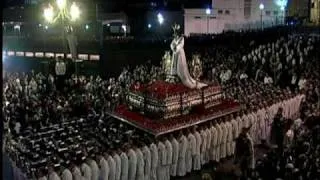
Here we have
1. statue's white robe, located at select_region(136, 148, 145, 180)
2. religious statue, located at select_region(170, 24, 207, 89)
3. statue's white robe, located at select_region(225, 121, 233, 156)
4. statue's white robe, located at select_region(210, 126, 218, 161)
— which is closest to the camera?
statue's white robe, located at select_region(136, 148, 145, 180)

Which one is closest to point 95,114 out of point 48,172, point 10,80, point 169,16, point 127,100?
point 127,100

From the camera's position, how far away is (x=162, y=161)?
1305 centimetres

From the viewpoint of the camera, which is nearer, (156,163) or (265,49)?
(156,163)

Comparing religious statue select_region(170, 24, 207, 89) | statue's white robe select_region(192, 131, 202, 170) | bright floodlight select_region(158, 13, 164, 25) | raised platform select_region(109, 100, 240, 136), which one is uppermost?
bright floodlight select_region(158, 13, 164, 25)

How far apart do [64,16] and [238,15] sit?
24112 mm

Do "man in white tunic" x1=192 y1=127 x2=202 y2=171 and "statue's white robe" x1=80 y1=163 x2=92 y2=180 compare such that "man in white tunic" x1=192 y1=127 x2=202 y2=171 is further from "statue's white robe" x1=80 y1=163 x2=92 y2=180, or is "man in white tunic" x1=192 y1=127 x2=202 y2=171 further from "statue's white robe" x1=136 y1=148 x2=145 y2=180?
"statue's white robe" x1=80 y1=163 x2=92 y2=180

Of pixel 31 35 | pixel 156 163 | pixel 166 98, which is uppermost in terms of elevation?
pixel 31 35

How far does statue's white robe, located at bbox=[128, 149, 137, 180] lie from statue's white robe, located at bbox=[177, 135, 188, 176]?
1.71 m

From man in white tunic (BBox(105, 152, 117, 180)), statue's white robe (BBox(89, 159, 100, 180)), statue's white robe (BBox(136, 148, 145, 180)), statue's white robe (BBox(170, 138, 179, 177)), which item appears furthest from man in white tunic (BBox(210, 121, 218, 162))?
statue's white robe (BBox(89, 159, 100, 180))

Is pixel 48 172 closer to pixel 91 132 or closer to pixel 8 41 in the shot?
pixel 91 132

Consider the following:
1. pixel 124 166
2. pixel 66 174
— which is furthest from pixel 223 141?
pixel 66 174

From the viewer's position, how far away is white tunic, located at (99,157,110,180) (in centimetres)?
1142

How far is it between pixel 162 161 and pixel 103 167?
82.3 inches

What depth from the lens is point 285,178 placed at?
386 inches
